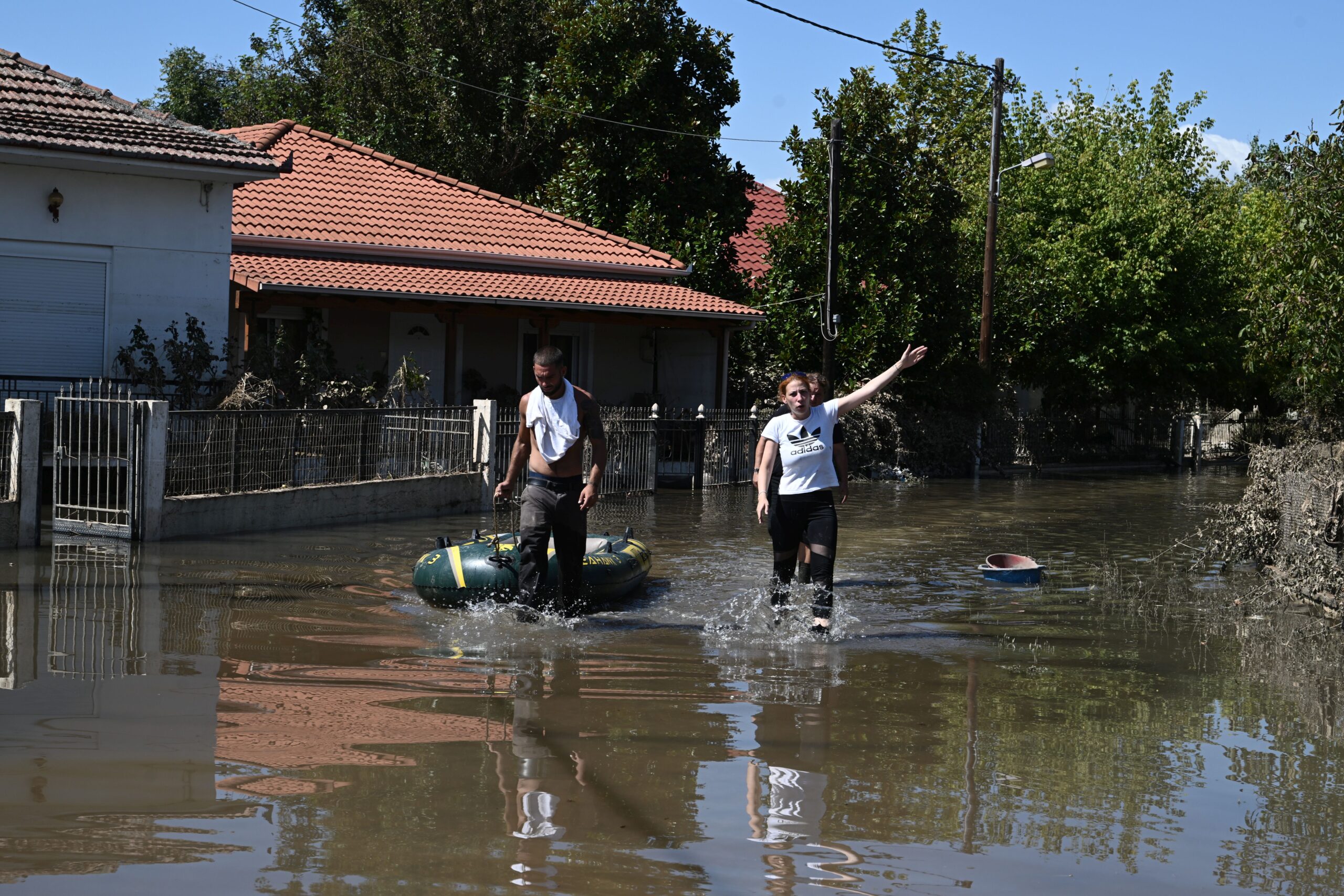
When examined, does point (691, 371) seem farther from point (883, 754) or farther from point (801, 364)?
point (883, 754)

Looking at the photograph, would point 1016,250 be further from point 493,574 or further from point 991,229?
point 493,574

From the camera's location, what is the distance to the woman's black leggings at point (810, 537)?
9250 mm

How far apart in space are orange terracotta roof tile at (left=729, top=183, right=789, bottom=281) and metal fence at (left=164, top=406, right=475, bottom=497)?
14301mm

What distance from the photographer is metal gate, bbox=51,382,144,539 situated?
12805mm

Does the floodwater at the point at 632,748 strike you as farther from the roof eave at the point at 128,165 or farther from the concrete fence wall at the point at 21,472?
the roof eave at the point at 128,165

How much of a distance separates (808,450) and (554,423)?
5.69 feet

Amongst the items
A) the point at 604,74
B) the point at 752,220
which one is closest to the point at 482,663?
the point at 604,74

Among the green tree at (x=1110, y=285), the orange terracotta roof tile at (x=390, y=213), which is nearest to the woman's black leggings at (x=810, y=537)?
the orange terracotta roof tile at (x=390, y=213)

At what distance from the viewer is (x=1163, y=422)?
38.3 metres

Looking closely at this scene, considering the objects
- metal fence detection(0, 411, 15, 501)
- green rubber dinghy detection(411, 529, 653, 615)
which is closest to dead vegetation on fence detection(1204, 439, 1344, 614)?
green rubber dinghy detection(411, 529, 653, 615)

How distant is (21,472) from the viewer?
1198cm

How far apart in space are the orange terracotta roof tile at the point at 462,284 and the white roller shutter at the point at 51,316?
9.52 ft

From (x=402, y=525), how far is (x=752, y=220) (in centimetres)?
2365

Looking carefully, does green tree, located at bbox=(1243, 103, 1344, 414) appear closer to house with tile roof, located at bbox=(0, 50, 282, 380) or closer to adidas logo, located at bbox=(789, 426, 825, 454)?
adidas logo, located at bbox=(789, 426, 825, 454)
